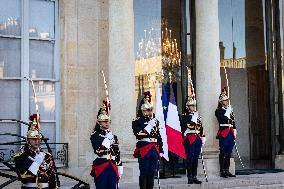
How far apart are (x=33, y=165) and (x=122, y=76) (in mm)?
5156

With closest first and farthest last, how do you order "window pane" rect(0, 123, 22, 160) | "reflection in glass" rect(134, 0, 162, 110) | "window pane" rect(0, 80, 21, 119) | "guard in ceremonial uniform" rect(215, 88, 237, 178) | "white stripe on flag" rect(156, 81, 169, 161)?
1. "white stripe on flag" rect(156, 81, 169, 161)
2. "window pane" rect(0, 123, 22, 160)
3. "window pane" rect(0, 80, 21, 119)
4. "guard in ceremonial uniform" rect(215, 88, 237, 178)
5. "reflection in glass" rect(134, 0, 162, 110)

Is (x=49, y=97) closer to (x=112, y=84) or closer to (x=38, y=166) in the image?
(x=112, y=84)

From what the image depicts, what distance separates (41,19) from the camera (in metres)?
12.4

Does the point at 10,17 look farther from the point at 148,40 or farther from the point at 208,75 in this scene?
the point at 208,75

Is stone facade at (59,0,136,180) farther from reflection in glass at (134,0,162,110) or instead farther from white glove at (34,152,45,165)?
white glove at (34,152,45,165)

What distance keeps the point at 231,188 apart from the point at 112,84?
362 cm

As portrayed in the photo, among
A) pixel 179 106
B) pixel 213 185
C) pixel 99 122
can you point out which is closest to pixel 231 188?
pixel 213 185

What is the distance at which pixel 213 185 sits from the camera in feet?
40.2

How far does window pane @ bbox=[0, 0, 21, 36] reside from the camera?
11906 mm

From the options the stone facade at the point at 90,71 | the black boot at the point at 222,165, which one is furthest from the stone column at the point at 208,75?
the stone facade at the point at 90,71

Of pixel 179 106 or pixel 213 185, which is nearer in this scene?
pixel 213 185

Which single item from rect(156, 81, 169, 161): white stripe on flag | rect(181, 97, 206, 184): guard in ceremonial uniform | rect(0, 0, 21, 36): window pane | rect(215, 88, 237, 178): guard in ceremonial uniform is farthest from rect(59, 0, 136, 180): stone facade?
rect(215, 88, 237, 178): guard in ceremonial uniform

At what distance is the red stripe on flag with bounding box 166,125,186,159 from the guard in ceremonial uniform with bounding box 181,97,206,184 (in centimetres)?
90

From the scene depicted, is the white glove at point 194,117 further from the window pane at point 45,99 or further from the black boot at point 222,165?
the window pane at point 45,99
